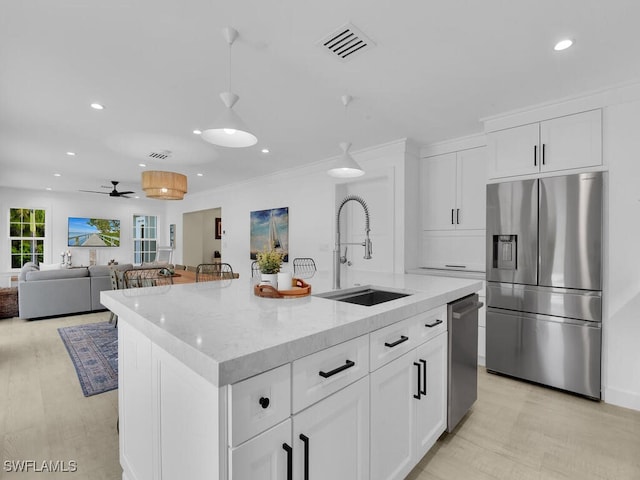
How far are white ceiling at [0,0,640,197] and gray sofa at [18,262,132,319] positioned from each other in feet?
7.22

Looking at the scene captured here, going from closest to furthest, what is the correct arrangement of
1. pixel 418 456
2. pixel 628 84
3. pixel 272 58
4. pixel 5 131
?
pixel 418 456 < pixel 272 58 < pixel 628 84 < pixel 5 131

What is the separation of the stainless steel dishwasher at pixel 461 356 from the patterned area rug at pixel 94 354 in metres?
2.70

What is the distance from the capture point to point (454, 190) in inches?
152

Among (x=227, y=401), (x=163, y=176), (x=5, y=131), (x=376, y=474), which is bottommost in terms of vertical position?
(x=376, y=474)

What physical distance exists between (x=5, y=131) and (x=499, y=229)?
5.46 m

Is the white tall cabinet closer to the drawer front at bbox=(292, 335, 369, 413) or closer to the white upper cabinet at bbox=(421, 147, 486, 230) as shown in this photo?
the white upper cabinet at bbox=(421, 147, 486, 230)

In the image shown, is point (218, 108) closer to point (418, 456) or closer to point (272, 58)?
point (272, 58)

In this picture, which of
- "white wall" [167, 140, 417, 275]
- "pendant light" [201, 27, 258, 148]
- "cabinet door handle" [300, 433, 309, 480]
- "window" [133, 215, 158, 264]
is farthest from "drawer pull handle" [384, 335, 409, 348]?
"window" [133, 215, 158, 264]

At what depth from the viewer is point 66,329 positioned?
439 cm

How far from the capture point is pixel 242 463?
2.72ft

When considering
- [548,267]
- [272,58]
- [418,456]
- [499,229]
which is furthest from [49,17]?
[548,267]

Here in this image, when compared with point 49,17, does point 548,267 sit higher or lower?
lower

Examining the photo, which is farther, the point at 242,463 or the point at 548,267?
the point at 548,267

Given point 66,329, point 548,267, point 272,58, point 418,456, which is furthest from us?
Answer: point 66,329
